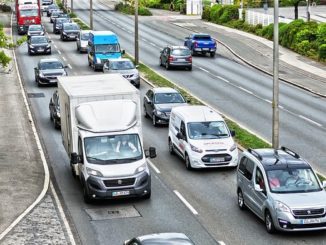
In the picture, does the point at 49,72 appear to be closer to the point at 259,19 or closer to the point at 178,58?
the point at 178,58

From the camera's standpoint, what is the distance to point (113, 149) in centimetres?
2520

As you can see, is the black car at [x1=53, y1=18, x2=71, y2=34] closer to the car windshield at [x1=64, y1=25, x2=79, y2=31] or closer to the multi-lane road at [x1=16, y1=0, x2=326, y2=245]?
the car windshield at [x1=64, y1=25, x2=79, y2=31]

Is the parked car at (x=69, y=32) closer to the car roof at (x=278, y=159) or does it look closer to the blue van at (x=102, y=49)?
the blue van at (x=102, y=49)

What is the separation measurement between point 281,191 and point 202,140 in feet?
26.2

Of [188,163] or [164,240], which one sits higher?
[164,240]

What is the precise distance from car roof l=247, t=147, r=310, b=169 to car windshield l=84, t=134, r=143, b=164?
3717 mm

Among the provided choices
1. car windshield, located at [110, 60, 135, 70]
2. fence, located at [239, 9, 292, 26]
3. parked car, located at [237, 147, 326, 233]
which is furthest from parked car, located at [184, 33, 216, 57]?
parked car, located at [237, 147, 326, 233]

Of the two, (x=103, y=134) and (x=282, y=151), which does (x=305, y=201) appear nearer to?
(x=282, y=151)

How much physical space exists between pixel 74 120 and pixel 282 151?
6.84m

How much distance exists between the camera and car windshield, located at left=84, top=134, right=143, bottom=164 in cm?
2498

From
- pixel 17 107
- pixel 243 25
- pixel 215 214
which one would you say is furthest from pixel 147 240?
pixel 243 25

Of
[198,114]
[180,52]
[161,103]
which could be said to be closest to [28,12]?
[180,52]

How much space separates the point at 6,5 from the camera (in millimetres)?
119188

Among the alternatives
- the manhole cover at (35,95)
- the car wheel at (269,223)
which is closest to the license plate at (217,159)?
the car wheel at (269,223)
